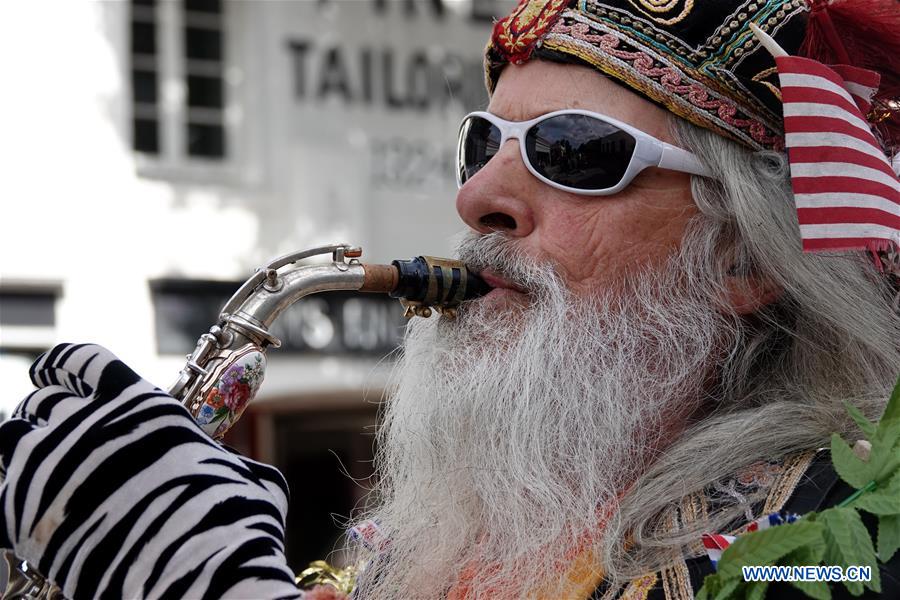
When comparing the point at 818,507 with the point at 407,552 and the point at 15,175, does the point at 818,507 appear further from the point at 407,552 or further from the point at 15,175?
the point at 15,175

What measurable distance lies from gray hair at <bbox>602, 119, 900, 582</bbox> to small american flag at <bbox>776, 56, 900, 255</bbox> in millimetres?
112

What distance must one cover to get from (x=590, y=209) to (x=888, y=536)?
0.84 metres

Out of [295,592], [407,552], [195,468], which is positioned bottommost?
[407,552]

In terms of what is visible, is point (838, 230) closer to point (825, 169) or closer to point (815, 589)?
point (825, 169)

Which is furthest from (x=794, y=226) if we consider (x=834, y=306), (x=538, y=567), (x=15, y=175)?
(x=15, y=175)

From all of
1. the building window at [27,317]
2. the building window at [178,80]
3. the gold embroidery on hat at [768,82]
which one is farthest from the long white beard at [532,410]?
the building window at [178,80]

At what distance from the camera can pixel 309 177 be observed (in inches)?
349

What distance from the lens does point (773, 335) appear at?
2.14 m

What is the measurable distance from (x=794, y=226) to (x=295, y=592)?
3.90 ft

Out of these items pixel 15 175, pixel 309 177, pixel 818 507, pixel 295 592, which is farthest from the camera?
pixel 309 177

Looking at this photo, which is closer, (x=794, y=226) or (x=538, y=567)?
(x=538, y=567)

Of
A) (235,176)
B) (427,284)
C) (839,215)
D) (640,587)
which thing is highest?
(235,176)

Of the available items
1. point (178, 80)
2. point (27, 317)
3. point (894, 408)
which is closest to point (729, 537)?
point (894, 408)

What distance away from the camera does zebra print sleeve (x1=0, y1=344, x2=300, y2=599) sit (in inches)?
56.3
